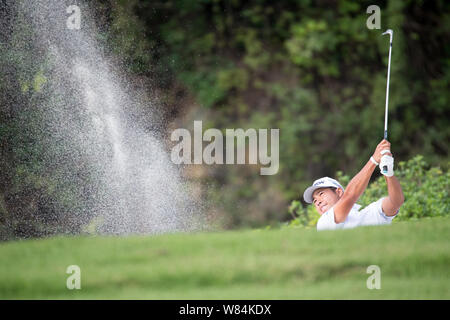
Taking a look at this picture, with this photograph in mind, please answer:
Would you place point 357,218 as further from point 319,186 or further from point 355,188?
point 355,188

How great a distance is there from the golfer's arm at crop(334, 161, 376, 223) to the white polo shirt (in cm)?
24

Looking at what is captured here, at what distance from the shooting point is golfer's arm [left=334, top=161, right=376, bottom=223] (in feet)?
18.5

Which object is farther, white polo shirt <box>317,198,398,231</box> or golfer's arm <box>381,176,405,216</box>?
white polo shirt <box>317,198,398,231</box>

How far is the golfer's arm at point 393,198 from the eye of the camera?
5.71 meters

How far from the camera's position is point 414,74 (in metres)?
14.0

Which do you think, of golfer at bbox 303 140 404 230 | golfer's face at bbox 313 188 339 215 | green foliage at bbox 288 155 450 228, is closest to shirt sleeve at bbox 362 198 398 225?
golfer at bbox 303 140 404 230

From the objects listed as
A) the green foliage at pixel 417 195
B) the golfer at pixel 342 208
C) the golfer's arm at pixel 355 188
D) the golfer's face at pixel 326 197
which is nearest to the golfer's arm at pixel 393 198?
the golfer at pixel 342 208

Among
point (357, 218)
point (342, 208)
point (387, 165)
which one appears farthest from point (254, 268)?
point (387, 165)

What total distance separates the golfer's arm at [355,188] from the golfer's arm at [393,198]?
15 centimetres

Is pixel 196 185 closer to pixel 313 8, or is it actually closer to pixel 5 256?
pixel 313 8

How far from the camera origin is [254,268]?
548 cm

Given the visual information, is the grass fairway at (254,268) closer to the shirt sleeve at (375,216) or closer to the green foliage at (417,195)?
the shirt sleeve at (375,216)

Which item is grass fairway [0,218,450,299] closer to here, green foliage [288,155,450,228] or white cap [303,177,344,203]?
white cap [303,177,344,203]

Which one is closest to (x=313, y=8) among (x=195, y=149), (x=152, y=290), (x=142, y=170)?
(x=195, y=149)
